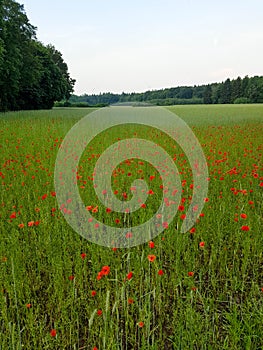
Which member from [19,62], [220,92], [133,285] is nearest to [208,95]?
[220,92]

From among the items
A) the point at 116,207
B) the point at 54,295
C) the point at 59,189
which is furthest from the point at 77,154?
the point at 54,295

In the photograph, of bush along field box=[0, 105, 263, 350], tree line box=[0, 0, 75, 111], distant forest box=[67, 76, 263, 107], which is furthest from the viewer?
distant forest box=[67, 76, 263, 107]

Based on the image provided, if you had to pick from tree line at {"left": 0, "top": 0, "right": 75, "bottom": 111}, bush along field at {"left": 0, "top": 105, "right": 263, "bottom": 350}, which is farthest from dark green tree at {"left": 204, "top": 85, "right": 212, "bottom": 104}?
bush along field at {"left": 0, "top": 105, "right": 263, "bottom": 350}

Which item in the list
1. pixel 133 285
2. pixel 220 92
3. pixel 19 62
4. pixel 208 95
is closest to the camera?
pixel 133 285

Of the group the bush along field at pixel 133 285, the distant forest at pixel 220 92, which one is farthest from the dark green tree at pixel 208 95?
the bush along field at pixel 133 285

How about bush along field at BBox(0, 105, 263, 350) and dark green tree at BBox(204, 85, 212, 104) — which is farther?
dark green tree at BBox(204, 85, 212, 104)

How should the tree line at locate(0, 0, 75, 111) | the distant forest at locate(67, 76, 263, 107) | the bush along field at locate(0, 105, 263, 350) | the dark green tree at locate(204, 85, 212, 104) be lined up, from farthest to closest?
1. the dark green tree at locate(204, 85, 212, 104)
2. the distant forest at locate(67, 76, 263, 107)
3. the tree line at locate(0, 0, 75, 111)
4. the bush along field at locate(0, 105, 263, 350)

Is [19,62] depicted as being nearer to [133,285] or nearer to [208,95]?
[133,285]

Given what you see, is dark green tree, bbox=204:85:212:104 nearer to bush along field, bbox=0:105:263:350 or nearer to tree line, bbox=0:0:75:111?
tree line, bbox=0:0:75:111

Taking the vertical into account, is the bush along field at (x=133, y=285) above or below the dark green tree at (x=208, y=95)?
below

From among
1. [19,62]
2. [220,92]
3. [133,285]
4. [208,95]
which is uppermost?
[19,62]

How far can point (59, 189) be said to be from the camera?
15.7 feet

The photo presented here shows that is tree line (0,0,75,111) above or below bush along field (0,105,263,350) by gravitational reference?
above

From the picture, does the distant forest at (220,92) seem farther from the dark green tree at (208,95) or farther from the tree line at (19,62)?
the tree line at (19,62)
